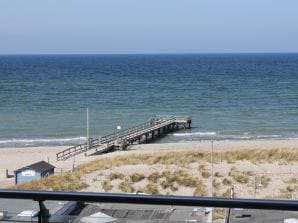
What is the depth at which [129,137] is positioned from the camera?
127ft

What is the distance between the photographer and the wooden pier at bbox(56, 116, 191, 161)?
3440 cm

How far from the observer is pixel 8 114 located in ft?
178

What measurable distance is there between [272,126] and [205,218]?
43.9 m

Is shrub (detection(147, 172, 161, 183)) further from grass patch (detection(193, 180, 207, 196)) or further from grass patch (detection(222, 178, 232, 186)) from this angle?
grass patch (detection(222, 178, 232, 186))

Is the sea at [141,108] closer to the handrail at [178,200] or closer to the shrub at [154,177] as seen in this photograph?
the shrub at [154,177]

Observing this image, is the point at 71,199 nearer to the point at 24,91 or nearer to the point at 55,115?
the point at 55,115

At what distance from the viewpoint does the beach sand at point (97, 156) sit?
27.1 meters

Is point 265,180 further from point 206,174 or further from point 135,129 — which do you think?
point 135,129

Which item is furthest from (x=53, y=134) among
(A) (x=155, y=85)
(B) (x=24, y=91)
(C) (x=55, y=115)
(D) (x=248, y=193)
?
(A) (x=155, y=85)

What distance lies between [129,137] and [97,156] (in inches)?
233

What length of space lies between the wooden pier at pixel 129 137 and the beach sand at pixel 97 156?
65 cm

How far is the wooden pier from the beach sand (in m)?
0.65

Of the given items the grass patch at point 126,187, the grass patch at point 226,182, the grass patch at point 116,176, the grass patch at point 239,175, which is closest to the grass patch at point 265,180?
the grass patch at point 239,175

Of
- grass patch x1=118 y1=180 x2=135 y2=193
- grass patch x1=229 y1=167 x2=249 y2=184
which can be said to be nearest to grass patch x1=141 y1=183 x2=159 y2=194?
grass patch x1=118 y1=180 x2=135 y2=193
